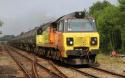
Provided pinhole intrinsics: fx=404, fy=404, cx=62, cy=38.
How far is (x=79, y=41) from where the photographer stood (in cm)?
2234

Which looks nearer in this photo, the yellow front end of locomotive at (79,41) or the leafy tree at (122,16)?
the yellow front end of locomotive at (79,41)

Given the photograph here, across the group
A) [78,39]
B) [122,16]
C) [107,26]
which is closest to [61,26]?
[78,39]

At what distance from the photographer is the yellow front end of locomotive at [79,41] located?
22.2 meters

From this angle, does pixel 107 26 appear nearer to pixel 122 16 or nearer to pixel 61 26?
pixel 122 16

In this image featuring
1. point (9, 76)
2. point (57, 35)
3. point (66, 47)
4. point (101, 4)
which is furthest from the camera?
point (101, 4)

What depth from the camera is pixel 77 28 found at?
22766 millimetres

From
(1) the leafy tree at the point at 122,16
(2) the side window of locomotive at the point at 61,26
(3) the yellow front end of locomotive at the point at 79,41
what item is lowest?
(3) the yellow front end of locomotive at the point at 79,41

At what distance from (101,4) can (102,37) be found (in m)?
35.2

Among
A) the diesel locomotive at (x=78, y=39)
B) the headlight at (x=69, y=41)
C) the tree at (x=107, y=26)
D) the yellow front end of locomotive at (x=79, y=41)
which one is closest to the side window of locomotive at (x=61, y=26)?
the diesel locomotive at (x=78, y=39)

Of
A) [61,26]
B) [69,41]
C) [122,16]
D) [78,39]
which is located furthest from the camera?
[122,16]

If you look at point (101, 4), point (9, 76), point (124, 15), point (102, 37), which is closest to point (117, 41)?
point (102, 37)

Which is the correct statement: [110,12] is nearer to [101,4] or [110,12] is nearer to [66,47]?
[101,4]

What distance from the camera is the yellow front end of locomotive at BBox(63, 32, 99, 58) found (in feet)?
72.8

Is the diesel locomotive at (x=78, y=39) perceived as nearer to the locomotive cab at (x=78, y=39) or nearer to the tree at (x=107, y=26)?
the locomotive cab at (x=78, y=39)
